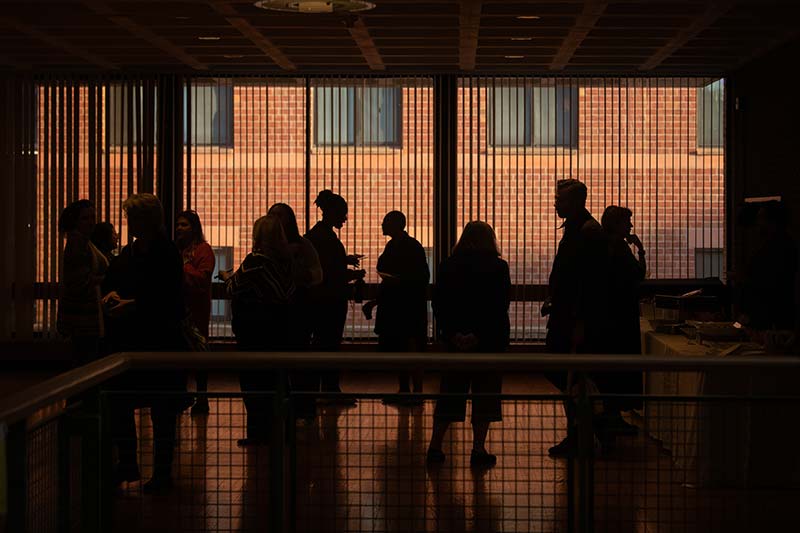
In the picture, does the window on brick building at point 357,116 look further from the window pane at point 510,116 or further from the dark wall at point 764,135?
the dark wall at point 764,135

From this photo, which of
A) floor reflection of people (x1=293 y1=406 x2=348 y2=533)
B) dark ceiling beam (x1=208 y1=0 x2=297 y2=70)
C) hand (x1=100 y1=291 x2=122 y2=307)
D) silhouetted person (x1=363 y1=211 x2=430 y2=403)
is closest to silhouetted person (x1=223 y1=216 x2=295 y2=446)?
floor reflection of people (x1=293 y1=406 x2=348 y2=533)

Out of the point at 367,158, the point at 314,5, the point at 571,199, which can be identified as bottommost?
the point at 571,199

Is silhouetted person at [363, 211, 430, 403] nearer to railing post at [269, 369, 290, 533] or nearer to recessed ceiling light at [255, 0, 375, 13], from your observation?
recessed ceiling light at [255, 0, 375, 13]

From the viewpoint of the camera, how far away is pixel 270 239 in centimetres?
719

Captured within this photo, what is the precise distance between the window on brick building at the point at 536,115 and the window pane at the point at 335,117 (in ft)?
4.51

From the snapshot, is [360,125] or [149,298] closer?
[149,298]

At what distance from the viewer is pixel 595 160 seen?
12.3 metres

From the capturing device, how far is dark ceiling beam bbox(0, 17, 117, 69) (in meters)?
9.56

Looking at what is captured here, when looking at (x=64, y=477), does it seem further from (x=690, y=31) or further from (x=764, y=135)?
(x=764, y=135)

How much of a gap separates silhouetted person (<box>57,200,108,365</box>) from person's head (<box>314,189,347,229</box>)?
210 cm

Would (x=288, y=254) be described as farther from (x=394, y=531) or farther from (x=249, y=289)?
(x=394, y=531)

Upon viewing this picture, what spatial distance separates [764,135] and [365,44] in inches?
140

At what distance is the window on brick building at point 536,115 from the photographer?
12320 mm

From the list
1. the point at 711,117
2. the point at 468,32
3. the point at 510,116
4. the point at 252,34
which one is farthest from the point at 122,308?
the point at 711,117
